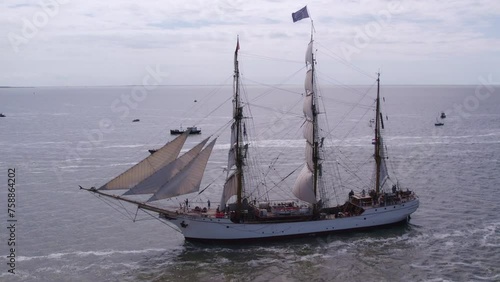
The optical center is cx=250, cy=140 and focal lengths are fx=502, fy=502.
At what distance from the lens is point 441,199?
53312 millimetres

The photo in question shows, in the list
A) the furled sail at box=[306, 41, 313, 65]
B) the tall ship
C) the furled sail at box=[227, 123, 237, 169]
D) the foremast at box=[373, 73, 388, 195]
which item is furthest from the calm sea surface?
the furled sail at box=[306, 41, 313, 65]

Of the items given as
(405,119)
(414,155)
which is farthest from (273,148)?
(405,119)

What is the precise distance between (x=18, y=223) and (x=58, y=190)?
39.5ft

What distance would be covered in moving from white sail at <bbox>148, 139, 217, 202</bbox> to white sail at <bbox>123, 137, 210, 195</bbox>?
0.96 ft

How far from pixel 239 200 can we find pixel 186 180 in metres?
5.06

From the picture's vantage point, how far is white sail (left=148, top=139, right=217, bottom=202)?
4034 cm

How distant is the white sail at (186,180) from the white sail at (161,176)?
29 centimetres

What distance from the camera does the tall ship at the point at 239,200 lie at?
40.1 meters

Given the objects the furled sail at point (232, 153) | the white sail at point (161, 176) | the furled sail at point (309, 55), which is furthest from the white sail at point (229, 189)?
the furled sail at point (309, 55)

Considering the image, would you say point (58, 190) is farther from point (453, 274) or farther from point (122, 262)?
point (453, 274)

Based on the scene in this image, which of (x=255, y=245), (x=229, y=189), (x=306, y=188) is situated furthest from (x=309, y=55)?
(x=255, y=245)

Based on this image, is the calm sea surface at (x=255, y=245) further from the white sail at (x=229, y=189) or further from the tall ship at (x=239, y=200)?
the white sail at (x=229, y=189)

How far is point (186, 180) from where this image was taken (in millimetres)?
41125

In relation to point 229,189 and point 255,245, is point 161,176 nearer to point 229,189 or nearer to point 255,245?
point 229,189
